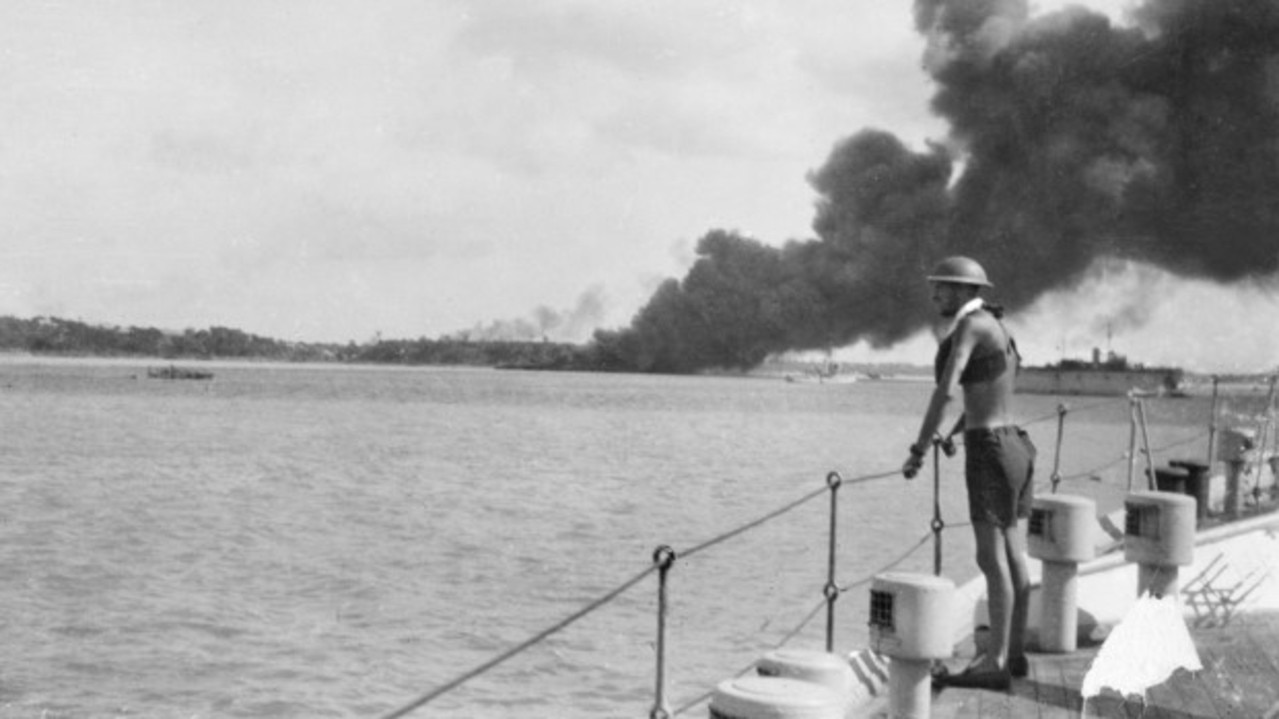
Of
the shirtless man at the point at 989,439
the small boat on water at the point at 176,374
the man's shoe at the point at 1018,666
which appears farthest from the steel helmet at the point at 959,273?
the small boat on water at the point at 176,374

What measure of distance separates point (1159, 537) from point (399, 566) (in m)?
16.5

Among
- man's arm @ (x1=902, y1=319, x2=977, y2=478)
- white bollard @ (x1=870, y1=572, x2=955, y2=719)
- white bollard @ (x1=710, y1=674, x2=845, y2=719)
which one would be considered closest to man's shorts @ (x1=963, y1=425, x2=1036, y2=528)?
man's arm @ (x1=902, y1=319, x2=977, y2=478)

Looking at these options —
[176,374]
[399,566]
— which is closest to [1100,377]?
[176,374]

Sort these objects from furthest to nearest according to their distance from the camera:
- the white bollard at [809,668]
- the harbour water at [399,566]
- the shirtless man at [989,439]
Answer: the harbour water at [399,566], the shirtless man at [989,439], the white bollard at [809,668]

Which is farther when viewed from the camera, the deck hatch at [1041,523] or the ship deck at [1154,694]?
the deck hatch at [1041,523]

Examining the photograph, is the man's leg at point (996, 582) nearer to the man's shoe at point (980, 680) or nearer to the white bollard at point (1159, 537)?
the man's shoe at point (980, 680)

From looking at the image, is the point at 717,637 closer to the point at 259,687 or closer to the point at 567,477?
the point at 259,687

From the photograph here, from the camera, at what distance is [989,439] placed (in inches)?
219

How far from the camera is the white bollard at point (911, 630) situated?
4.97 m

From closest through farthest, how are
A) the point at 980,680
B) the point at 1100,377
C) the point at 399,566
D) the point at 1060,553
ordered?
the point at 980,680 < the point at 1060,553 < the point at 399,566 < the point at 1100,377

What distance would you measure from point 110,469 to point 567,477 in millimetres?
13512

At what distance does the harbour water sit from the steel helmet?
7.04 metres

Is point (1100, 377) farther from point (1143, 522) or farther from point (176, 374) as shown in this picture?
point (1143, 522)

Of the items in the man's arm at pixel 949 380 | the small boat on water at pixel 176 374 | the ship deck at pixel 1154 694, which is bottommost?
the small boat on water at pixel 176 374
